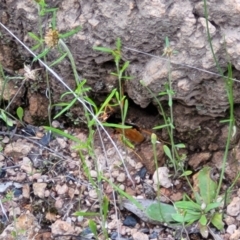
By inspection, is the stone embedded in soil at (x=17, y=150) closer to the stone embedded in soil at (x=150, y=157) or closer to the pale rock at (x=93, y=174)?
the pale rock at (x=93, y=174)

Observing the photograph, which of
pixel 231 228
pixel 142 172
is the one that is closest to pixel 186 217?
pixel 231 228

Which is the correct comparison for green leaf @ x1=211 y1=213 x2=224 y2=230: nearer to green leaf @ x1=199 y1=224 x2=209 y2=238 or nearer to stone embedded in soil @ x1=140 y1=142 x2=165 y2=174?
green leaf @ x1=199 y1=224 x2=209 y2=238

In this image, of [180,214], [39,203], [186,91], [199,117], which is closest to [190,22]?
[186,91]

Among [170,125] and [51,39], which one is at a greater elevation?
[51,39]

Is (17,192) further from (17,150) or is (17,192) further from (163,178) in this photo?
(163,178)

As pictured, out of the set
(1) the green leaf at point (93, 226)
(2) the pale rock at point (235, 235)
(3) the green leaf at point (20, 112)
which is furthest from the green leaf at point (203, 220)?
(3) the green leaf at point (20, 112)

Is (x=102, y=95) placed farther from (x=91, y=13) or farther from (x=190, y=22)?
(x=190, y=22)
